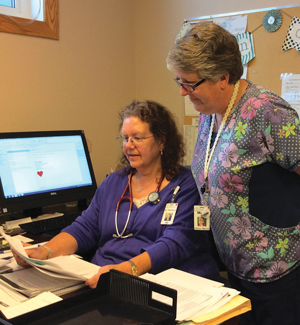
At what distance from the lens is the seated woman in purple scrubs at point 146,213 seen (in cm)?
160

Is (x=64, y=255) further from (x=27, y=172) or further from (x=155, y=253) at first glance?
(x=27, y=172)

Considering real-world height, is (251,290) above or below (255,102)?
below

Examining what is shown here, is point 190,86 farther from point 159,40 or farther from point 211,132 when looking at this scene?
point 159,40

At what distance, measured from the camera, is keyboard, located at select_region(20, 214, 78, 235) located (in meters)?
2.03

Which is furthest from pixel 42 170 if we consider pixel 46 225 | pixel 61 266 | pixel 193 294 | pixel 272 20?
pixel 272 20

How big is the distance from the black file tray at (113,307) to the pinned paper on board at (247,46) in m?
1.70

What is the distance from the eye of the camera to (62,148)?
2.46 metres

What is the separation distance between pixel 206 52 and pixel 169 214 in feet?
2.14

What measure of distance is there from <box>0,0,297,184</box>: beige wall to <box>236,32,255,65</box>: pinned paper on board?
18cm

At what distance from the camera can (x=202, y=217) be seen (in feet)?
5.23

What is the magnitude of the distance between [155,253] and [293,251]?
52 cm

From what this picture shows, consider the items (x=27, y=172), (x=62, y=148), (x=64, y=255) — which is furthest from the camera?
(x=62, y=148)

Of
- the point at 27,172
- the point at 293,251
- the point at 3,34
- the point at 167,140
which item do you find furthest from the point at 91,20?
the point at 293,251

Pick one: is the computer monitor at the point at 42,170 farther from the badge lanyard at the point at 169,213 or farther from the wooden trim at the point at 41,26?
the badge lanyard at the point at 169,213
